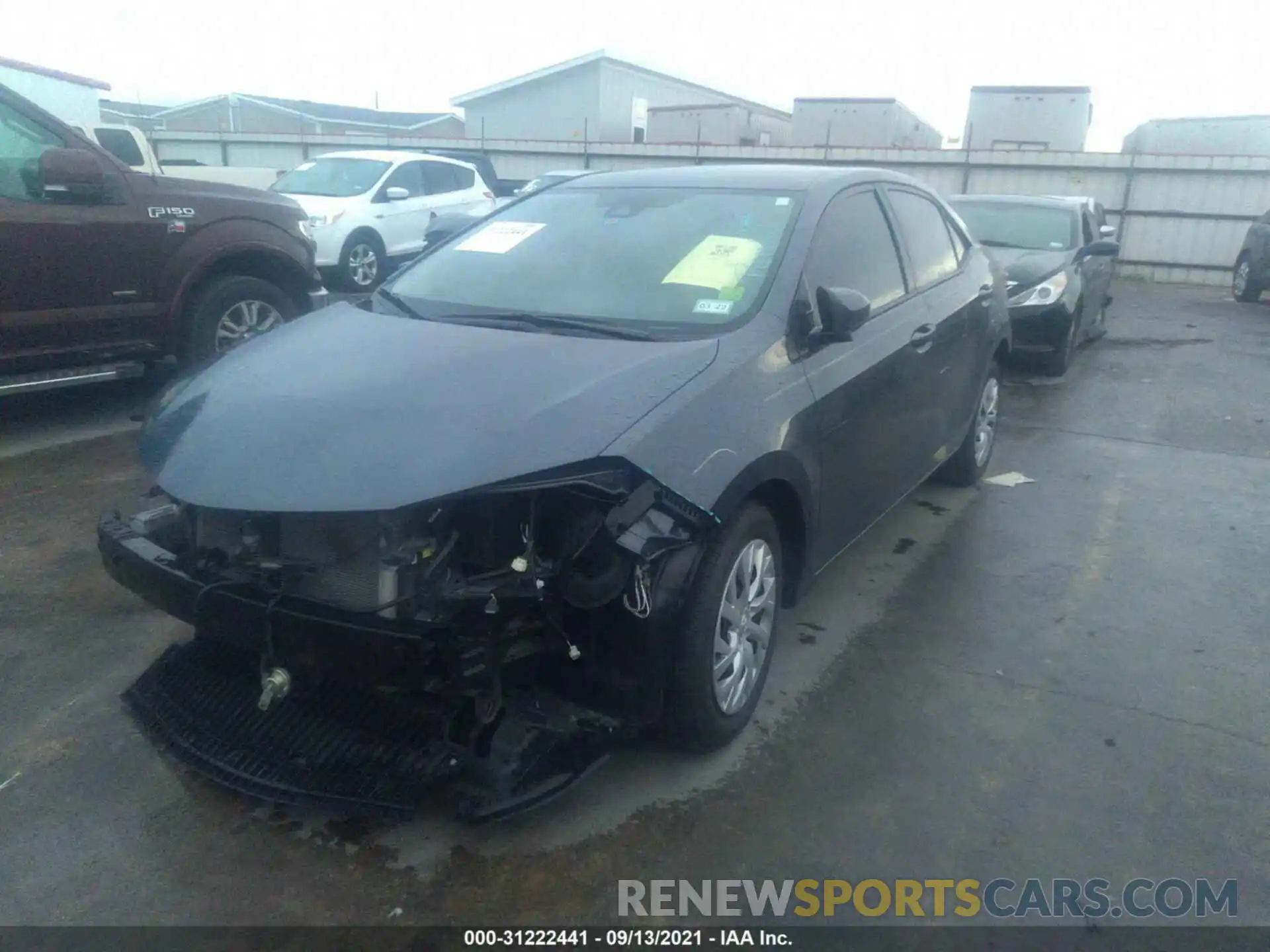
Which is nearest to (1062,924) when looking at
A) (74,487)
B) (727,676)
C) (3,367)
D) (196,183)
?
(727,676)

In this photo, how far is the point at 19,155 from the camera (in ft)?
18.2

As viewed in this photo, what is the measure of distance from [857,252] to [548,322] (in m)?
1.36

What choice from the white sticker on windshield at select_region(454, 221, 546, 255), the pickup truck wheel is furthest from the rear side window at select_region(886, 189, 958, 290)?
the pickup truck wheel

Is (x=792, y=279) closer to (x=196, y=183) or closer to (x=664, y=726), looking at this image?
(x=664, y=726)

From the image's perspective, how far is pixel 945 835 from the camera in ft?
9.07

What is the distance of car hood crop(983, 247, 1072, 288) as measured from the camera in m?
8.65

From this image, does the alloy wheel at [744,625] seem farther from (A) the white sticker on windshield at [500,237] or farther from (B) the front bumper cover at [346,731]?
(A) the white sticker on windshield at [500,237]

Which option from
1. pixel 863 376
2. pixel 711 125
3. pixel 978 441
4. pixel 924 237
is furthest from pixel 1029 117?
pixel 863 376

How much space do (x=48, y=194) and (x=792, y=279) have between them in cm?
451

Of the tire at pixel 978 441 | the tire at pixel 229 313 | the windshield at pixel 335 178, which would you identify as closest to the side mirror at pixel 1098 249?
the tire at pixel 978 441

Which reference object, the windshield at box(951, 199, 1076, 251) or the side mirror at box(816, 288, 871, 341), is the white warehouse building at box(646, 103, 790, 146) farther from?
the side mirror at box(816, 288, 871, 341)

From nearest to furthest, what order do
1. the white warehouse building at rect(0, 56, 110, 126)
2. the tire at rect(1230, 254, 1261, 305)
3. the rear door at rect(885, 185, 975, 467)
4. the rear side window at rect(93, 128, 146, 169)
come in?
the rear door at rect(885, 185, 975, 467)
the rear side window at rect(93, 128, 146, 169)
the tire at rect(1230, 254, 1261, 305)
the white warehouse building at rect(0, 56, 110, 126)

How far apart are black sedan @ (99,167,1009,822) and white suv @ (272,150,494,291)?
8339mm

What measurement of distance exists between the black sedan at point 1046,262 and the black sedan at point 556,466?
5.14 m
